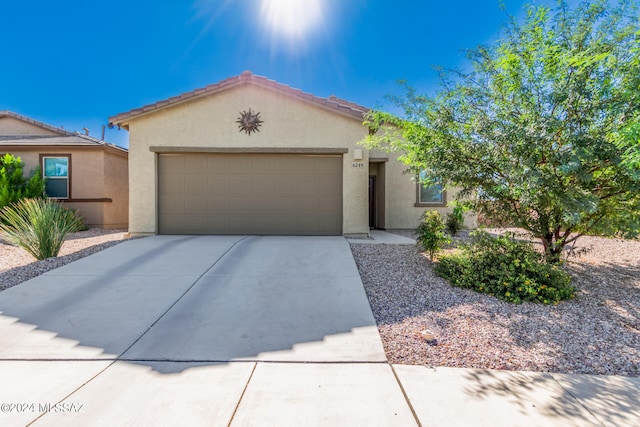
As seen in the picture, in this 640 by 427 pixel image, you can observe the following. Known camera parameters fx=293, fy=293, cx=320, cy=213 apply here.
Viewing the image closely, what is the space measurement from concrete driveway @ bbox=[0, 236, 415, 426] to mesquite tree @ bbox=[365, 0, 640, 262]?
272 cm

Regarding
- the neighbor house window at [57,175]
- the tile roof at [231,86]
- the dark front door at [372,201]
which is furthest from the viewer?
the dark front door at [372,201]

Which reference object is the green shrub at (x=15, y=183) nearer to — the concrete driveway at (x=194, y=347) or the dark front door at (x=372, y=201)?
the concrete driveway at (x=194, y=347)

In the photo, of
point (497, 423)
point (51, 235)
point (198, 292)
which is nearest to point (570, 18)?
point (497, 423)

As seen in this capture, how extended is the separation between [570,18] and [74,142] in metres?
14.7

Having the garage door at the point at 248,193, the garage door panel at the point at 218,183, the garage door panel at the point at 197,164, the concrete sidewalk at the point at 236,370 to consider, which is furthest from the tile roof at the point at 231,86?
the concrete sidewalk at the point at 236,370

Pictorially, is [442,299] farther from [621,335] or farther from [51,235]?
[51,235]

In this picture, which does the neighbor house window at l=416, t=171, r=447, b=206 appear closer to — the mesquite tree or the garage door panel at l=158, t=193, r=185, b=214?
the mesquite tree

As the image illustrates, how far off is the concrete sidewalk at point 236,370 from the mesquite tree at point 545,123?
248 centimetres

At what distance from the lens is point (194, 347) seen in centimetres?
316

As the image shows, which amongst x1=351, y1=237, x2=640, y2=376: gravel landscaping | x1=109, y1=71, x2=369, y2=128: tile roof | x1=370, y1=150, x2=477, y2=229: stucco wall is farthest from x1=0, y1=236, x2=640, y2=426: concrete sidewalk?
x1=370, y1=150, x2=477, y2=229: stucco wall

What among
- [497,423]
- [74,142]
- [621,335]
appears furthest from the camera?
[74,142]

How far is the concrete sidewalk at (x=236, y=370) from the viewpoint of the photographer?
2221mm

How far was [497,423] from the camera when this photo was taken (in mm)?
2146

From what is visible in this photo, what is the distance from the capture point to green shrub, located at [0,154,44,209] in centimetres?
973
